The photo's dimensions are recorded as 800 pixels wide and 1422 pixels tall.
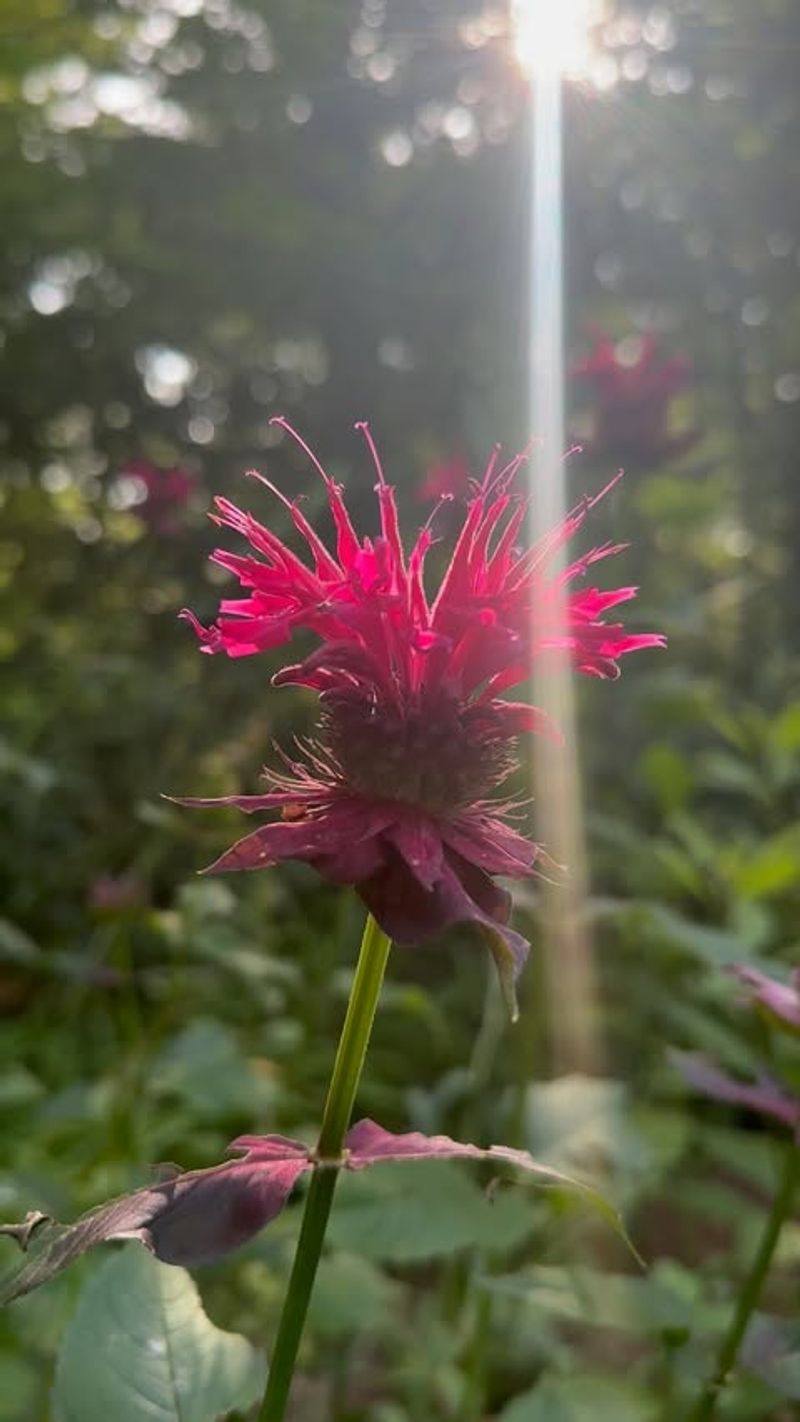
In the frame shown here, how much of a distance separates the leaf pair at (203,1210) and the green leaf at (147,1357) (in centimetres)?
9

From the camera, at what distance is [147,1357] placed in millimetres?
616

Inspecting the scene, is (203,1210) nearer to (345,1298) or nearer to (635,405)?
(345,1298)

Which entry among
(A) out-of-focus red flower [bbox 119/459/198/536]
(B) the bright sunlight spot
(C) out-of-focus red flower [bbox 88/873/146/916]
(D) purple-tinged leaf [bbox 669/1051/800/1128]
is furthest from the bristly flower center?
(B) the bright sunlight spot

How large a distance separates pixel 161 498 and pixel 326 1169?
6.98 feet

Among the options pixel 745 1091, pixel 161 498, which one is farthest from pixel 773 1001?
pixel 161 498

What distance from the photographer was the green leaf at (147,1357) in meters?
0.59

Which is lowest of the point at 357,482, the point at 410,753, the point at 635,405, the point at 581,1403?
the point at 581,1403

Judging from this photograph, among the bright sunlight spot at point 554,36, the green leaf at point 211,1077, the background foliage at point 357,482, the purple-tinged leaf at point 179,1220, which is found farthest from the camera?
the bright sunlight spot at point 554,36

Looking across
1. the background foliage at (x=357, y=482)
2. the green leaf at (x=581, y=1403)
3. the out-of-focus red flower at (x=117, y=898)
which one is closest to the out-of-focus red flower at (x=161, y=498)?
the background foliage at (x=357, y=482)

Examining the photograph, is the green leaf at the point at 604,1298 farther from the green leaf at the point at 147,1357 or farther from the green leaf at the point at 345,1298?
the green leaf at the point at 147,1357

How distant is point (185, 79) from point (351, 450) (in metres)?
1.26

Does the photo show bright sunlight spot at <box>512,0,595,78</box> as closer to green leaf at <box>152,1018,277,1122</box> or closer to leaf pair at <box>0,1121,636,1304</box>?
green leaf at <box>152,1018,277,1122</box>

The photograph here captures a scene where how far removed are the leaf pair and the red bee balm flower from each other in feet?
0.31

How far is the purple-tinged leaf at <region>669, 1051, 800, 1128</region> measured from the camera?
2.90 feet
